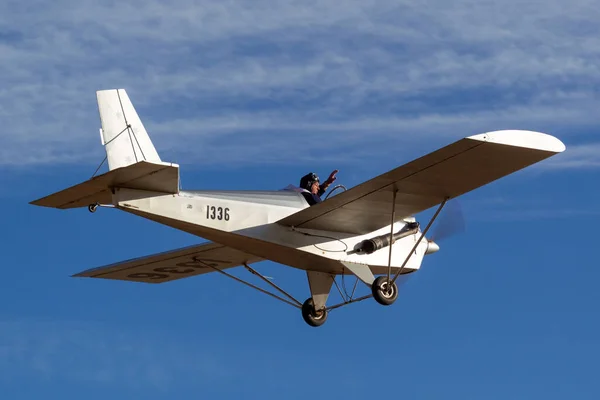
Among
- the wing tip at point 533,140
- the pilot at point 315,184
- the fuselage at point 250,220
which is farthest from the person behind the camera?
the pilot at point 315,184

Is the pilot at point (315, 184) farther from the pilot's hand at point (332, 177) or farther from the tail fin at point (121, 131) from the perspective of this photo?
the tail fin at point (121, 131)

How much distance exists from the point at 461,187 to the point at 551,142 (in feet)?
7.61

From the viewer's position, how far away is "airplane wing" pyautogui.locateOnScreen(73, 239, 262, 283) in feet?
93.8

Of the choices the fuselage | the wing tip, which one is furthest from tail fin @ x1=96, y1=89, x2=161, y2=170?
the wing tip

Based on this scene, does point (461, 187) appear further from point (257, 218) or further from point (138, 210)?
point (138, 210)

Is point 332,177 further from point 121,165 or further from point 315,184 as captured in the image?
point 121,165

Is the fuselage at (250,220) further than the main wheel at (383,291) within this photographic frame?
No

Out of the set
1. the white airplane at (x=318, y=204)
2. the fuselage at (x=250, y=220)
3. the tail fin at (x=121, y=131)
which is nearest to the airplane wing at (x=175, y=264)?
the white airplane at (x=318, y=204)

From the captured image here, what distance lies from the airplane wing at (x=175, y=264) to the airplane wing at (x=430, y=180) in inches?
127

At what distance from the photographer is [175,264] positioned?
2945 centimetres

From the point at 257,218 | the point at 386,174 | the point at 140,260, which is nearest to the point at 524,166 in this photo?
the point at 386,174

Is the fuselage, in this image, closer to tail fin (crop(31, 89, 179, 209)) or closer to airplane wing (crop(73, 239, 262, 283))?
tail fin (crop(31, 89, 179, 209))

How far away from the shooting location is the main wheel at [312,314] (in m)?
27.5

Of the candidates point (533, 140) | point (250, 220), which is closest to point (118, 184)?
point (250, 220)
